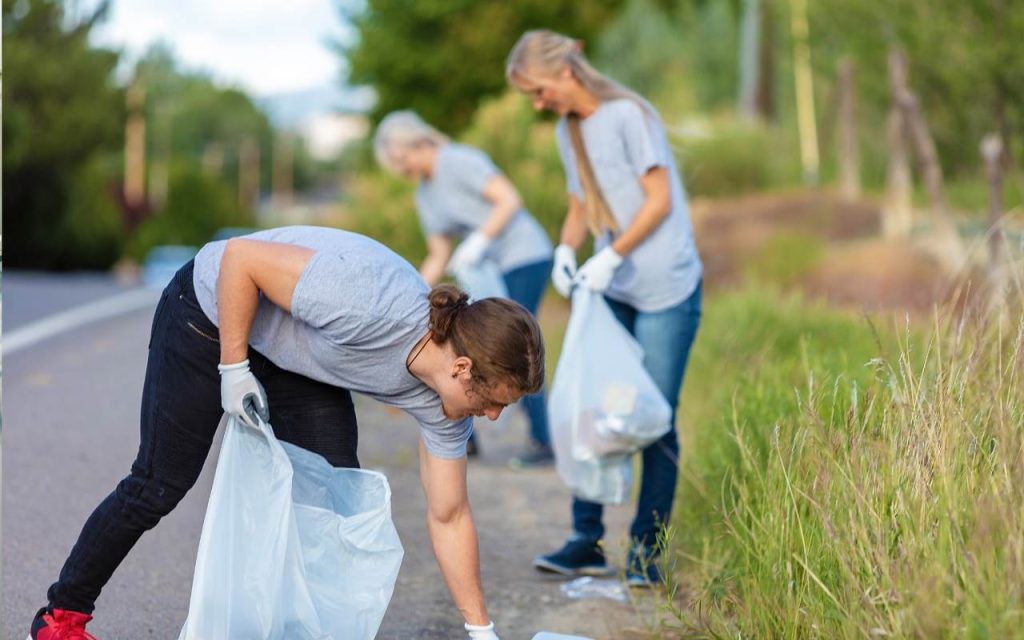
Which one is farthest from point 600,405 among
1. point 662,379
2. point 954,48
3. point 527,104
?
point 527,104

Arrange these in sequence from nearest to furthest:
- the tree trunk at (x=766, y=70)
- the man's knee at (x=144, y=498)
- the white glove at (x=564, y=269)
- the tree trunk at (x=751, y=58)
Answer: the man's knee at (x=144, y=498)
the white glove at (x=564, y=269)
the tree trunk at (x=751, y=58)
the tree trunk at (x=766, y=70)

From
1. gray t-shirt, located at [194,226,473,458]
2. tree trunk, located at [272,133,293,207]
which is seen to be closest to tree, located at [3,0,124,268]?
gray t-shirt, located at [194,226,473,458]

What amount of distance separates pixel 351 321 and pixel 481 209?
3.65m

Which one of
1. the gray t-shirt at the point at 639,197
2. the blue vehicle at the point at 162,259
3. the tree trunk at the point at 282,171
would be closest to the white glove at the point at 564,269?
the gray t-shirt at the point at 639,197

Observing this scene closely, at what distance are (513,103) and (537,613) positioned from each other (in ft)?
31.0

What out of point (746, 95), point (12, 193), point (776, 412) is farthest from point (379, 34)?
point (776, 412)

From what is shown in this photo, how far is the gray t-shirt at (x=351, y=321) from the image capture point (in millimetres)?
3242

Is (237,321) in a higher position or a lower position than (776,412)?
higher

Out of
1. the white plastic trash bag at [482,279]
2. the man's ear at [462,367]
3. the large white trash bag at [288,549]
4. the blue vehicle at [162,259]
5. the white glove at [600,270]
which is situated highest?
the white glove at [600,270]

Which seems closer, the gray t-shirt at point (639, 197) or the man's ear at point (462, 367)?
the man's ear at point (462, 367)

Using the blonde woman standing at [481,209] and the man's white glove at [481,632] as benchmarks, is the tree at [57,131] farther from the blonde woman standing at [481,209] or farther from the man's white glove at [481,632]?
the man's white glove at [481,632]

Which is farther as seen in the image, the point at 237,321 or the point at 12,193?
→ the point at 12,193

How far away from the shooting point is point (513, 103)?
13.3 m

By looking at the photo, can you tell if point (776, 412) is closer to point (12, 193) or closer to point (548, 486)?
point (548, 486)
